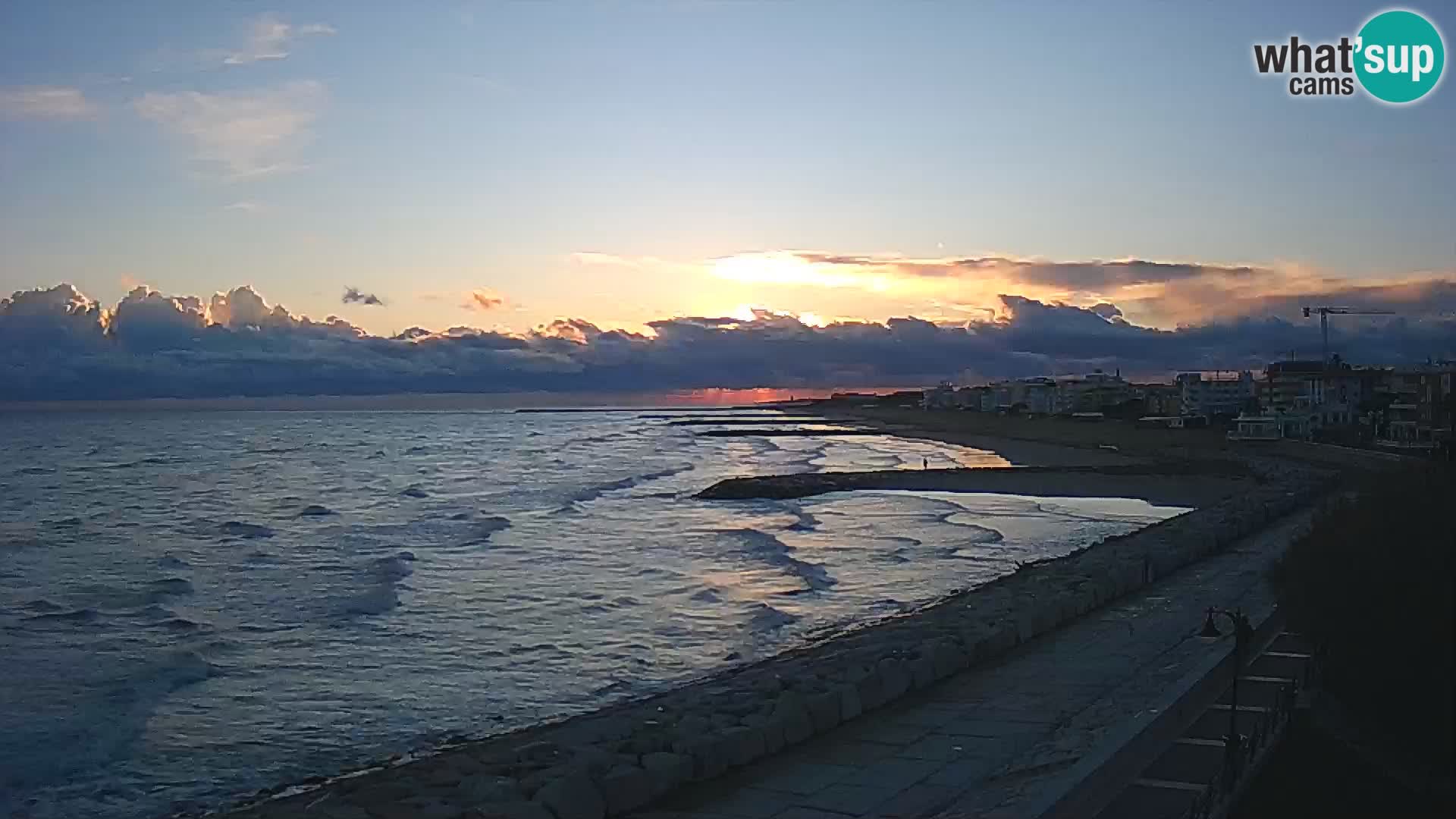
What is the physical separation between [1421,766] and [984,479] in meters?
38.0

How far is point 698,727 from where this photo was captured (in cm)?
1009

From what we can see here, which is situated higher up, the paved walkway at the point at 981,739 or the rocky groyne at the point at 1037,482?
the paved walkway at the point at 981,739

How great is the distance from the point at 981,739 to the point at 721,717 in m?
2.18

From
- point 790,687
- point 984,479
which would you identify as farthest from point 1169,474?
point 790,687

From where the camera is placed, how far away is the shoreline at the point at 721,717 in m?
8.75

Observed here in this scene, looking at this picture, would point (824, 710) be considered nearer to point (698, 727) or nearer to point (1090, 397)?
point (698, 727)

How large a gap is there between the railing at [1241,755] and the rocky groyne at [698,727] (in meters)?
3.52

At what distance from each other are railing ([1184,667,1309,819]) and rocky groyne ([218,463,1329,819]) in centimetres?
352

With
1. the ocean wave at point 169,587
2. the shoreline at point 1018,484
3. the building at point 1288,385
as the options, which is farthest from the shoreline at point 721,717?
the building at point 1288,385

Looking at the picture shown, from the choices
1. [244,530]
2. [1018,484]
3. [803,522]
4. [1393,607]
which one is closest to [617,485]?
[1018,484]

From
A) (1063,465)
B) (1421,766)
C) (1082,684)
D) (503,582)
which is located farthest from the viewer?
(1063,465)

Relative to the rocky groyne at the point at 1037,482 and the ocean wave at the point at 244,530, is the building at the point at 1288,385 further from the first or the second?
the ocean wave at the point at 244,530

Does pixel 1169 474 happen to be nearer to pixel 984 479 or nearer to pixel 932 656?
pixel 984 479

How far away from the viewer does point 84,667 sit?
15.3 meters
